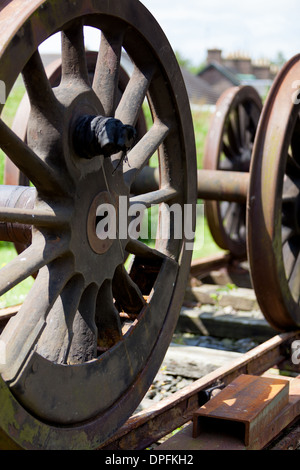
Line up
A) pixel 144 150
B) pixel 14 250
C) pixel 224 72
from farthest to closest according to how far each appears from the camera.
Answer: pixel 224 72 → pixel 14 250 → pixel 144 150

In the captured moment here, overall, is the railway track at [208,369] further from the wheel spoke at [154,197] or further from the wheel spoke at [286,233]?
the wheel spoke at [154,197]

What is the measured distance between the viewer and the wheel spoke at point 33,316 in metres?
2.04

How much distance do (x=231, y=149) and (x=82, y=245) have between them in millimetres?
4637

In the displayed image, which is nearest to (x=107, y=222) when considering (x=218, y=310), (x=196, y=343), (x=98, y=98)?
(x=98, y=98)

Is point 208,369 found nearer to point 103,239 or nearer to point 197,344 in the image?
point 197,344

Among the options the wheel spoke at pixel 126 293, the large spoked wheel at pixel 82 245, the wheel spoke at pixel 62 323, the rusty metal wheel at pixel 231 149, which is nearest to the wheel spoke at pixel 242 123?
the rusty metal wheel at pixel 231 149

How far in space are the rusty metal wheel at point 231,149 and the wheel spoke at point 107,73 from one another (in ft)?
11.6

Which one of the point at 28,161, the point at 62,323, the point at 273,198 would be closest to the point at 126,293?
the point at 62,323

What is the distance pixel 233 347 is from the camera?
4922mm

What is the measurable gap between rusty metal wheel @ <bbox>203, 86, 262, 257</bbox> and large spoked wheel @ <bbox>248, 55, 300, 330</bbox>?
7.08 ft

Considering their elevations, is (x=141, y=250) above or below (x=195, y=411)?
above

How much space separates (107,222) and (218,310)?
10.5 ft

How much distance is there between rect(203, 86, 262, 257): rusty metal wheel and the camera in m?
6.10

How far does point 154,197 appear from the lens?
9.27 feet
